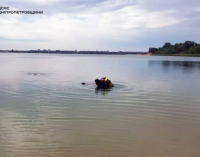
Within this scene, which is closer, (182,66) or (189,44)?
(182,66)

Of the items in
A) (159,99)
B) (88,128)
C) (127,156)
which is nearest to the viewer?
(127,156)

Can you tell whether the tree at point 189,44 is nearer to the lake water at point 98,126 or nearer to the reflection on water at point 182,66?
the reflection on water at point 182,66

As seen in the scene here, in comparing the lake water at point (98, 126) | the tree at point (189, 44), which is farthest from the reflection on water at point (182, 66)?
the tree at point (189, 44)

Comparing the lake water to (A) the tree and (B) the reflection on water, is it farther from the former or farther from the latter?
(A) the tree

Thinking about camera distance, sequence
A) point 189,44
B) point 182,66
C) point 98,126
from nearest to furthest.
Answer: point 98,126, point 182,66, point 189,44

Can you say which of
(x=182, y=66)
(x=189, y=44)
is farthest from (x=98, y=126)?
(x=189, y=44)

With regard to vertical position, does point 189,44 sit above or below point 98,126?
above

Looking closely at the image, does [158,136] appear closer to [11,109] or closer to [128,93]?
[11,109]

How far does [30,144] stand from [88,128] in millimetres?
3181

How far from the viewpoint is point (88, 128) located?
1227 cm

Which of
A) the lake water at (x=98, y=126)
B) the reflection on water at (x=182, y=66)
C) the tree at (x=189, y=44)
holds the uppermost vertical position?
the tree at (x=189, y=44)

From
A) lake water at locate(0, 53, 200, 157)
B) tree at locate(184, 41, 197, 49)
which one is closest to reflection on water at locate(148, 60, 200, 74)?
lake water at locate(0, 53, 200, 157)

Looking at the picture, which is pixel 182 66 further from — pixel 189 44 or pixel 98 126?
pixel 189 44

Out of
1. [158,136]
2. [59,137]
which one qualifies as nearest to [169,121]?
[158,136]
